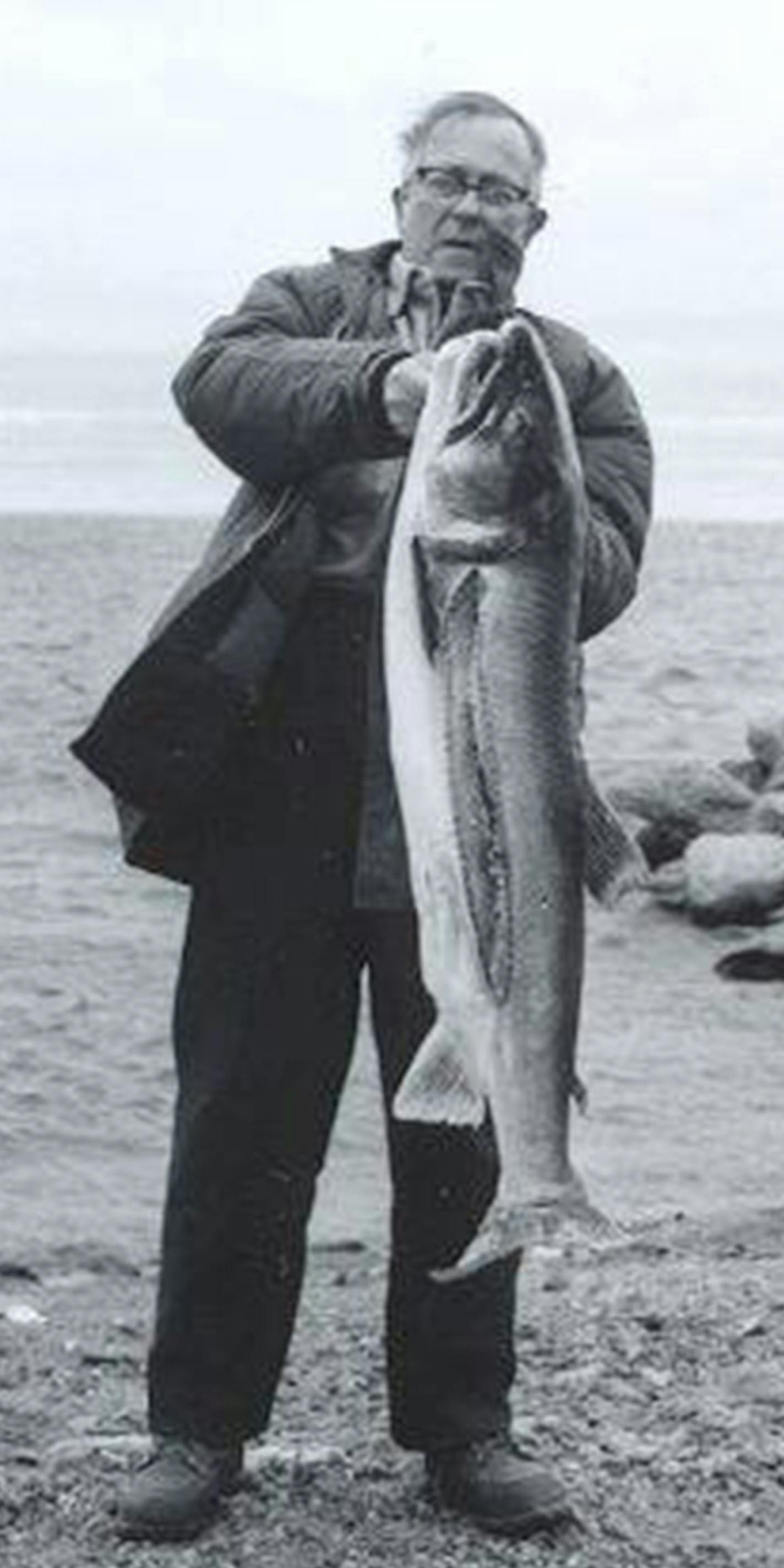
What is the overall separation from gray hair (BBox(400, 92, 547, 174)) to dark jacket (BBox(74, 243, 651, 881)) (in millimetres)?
327

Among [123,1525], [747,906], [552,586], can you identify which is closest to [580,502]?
[552,586]

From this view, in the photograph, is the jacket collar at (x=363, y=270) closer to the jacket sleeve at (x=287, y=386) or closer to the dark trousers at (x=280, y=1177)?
the jacket sleeve at (x=287, y=386)

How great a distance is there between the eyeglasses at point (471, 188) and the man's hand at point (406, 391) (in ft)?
1.57

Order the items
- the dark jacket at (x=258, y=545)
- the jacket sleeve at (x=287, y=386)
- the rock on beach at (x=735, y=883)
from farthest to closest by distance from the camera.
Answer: the rock on beach at (x=735, y=883), the dark jacket at (x=258, y=545), the jacket sleeve at (x=287, y=386)

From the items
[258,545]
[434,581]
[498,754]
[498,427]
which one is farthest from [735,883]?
[498,427]

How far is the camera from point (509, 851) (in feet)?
17.7

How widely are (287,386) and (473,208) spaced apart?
20.5 inches

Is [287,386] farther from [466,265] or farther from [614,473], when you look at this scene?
[614,473]

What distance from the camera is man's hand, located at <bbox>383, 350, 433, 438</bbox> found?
551 cm

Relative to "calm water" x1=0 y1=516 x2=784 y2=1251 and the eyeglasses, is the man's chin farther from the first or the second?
"calm water" x1=0 y1=516 x2=784 y2=1251

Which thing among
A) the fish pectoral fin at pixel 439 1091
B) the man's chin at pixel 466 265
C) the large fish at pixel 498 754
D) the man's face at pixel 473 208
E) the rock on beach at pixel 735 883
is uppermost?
the man's face at pixel 473 208

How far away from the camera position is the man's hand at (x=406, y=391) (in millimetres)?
5512

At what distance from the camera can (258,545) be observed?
619cm

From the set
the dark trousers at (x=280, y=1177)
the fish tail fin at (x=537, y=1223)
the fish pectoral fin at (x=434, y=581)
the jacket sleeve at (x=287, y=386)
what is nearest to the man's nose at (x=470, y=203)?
the jacket sleeve at (x=287, y=386)
